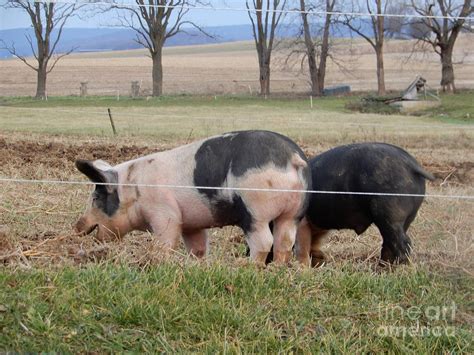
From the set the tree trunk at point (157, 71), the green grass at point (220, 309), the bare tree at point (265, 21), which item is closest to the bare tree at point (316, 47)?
the bare tree at point (265, 21)

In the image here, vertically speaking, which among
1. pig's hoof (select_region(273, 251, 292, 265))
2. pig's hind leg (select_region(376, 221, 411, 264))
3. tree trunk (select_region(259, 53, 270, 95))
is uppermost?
tree trunk (select_region(259, 53, 270, 95))

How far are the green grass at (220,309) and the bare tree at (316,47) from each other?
102 inches

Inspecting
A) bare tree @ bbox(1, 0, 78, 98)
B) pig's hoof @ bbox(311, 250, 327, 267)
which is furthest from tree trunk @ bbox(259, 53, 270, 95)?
pig's hoof @ bbox(311, 250, 327, 267)

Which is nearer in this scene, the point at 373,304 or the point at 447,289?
the point at 373,304

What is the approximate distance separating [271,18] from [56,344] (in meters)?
8.04

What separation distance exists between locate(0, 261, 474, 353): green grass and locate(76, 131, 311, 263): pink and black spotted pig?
0.98 meters

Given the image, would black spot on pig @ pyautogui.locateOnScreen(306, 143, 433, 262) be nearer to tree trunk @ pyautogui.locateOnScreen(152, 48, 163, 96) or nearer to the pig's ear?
the pig's ear

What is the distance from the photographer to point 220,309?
486cm

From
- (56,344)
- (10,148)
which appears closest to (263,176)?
(56,344)

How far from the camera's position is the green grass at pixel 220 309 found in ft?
15.0

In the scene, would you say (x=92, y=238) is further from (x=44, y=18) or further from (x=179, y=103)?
(x=179, y=103)

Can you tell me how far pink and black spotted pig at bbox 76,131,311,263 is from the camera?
6516 millimetres

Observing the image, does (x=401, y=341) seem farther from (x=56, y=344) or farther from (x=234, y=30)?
(x=234, y=30)

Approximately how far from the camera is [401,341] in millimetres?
4637
